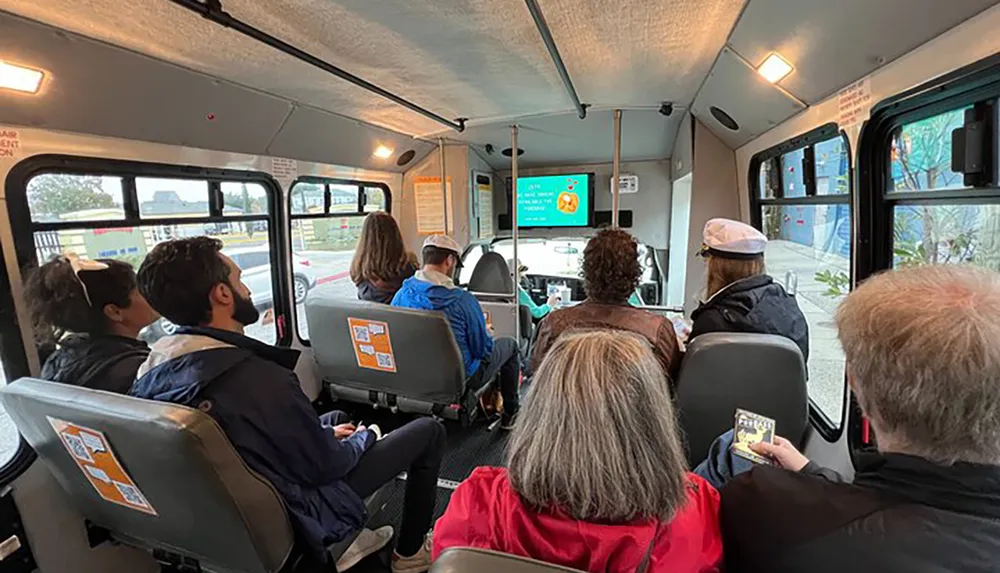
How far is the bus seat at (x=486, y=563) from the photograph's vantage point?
2.40 ft

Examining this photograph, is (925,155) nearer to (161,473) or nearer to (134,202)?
(161,473)

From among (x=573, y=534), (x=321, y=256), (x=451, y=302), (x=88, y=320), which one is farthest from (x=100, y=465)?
(x=321, y=256)

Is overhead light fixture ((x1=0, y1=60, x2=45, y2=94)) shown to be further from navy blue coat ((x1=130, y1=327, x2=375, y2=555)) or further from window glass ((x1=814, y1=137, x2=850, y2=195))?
window glass ((x1=814, y1=137, x2=850, y2=195))

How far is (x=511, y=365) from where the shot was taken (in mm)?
3143

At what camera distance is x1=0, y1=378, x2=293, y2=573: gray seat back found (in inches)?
46.4

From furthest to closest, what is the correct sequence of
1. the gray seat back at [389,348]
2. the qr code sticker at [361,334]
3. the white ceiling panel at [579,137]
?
1. the white ceiling panel at [579,137]
2. the qr code sticker at [361,334]
3. the gray seat back at [389,348]

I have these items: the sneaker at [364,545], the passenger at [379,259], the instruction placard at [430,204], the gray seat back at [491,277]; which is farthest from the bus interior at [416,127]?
the gray seat back at [491,277]

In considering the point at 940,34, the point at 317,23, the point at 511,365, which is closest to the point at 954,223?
the point at 940,34

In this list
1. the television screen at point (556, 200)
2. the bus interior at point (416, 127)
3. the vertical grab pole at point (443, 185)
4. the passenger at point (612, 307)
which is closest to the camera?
the bus interior at point (416, 127)

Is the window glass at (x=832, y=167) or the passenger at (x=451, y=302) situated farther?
the passenger at (x=451, y=302)

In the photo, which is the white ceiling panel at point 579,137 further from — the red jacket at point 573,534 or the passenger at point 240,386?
the red jacket at point 573,534

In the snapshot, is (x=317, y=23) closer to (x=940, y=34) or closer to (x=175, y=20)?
(x=175, y=20)

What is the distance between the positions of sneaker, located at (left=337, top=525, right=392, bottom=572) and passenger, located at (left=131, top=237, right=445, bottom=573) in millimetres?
472

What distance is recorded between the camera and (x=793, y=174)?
2568 millimetres
